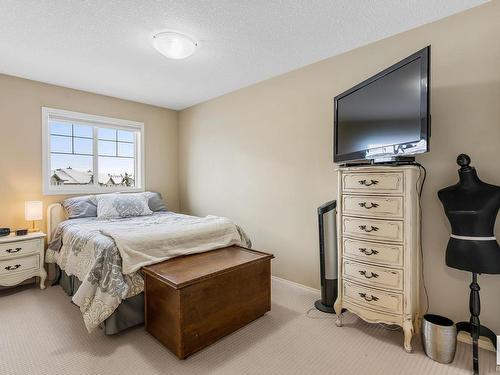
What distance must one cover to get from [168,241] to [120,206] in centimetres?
150

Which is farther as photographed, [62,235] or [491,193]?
[62,235]

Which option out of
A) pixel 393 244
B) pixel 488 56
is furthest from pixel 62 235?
pixel 488 56

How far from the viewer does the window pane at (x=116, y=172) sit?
13.1ft

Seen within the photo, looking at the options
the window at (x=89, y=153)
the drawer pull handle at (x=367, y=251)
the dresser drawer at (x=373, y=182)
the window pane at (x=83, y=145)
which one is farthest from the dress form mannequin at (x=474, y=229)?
the window pane at (x=83, y=145)

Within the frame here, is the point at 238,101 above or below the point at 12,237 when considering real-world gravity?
above

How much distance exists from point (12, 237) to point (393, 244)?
11.8 ft

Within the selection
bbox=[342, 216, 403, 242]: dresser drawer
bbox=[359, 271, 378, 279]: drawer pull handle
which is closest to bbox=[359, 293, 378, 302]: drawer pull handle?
bbox=[359, 271, 378, 279]: drawer pull handle

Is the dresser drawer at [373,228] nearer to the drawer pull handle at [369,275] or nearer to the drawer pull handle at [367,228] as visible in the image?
the drawer pull handle at [367,228]

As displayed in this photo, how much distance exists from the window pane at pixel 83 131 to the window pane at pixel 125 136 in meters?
0.40

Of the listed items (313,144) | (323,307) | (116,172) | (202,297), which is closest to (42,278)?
(116,172)

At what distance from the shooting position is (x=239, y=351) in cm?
189

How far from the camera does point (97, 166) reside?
3.91 metres

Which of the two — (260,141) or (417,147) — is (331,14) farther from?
(260,141)

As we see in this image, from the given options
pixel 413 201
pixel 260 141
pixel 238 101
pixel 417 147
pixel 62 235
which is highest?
pixel 238 101
